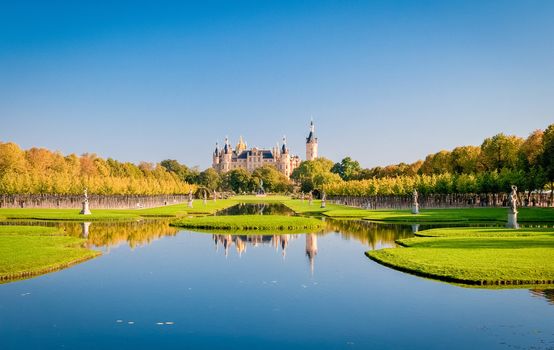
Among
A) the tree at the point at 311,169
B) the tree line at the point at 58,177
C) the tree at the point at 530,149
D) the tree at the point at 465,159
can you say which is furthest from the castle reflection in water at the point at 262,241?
the tree at the point at 311,169

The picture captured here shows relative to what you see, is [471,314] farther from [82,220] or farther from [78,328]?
[82,220]

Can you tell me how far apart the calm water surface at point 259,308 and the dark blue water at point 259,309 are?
0.03 meters

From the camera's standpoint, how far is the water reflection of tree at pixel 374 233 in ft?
91.3

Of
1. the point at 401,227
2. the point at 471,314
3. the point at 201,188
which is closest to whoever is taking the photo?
the point at 471,314

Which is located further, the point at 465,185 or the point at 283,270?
the point at 465,185

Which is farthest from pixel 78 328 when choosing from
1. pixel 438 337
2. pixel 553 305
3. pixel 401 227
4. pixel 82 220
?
pixel 82 220

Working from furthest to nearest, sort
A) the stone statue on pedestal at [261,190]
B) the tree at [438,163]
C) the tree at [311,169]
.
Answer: the tree at [311,169] → the stone statue on pedestal at [261,190] → the tree at [438,163]

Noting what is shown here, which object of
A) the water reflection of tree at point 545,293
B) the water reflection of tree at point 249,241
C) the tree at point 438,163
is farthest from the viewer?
the tree at point 438,163

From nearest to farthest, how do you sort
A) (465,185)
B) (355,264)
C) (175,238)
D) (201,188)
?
1. (355,264)
2. (175,238)
3. (465,185)
4. (201,188)

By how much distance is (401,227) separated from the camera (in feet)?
120

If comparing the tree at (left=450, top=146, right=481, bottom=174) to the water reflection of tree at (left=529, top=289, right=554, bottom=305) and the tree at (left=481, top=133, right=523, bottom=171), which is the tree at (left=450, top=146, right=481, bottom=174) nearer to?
the tree at (left=481, top=133, right=523, bottom=171)

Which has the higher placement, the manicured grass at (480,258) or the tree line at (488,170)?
the tree line at (488,170)

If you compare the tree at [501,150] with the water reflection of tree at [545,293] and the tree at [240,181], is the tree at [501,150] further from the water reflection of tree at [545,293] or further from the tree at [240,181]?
the tree at [240,181]

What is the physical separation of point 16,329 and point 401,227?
28572 mm
